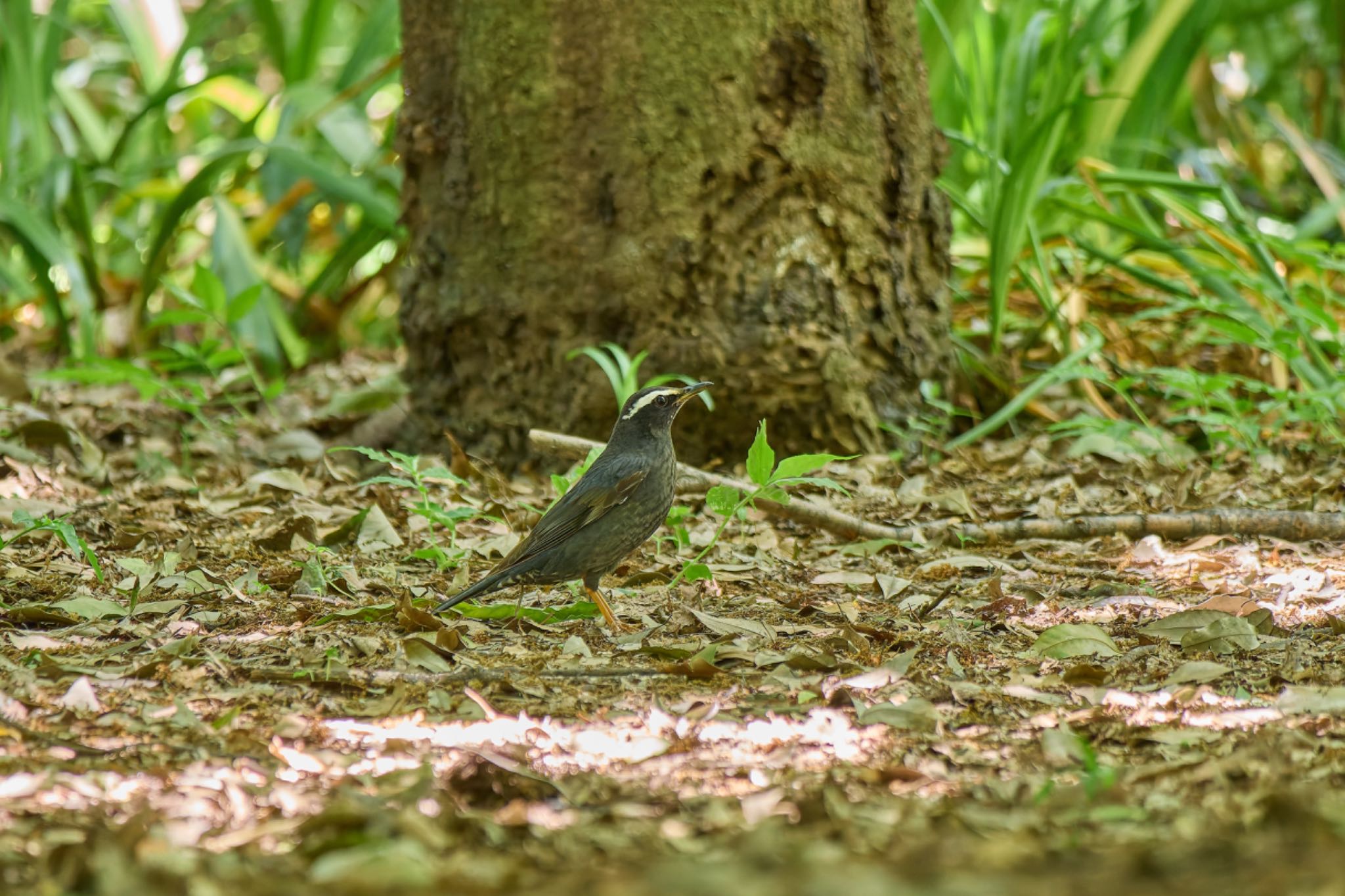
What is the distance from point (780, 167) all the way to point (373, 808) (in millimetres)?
3193

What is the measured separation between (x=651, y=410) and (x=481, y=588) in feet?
2.46

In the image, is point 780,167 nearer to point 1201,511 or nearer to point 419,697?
point 1201,511

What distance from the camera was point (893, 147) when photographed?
4797mm

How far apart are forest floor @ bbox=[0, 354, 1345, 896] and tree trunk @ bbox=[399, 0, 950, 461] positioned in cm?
46

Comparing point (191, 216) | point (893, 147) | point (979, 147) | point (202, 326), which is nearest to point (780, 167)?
point (893, 147)

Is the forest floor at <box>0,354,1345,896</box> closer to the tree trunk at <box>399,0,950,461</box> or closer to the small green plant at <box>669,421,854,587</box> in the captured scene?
the small green plant at <box>669,421,854,587</box>

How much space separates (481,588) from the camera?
3.20 m

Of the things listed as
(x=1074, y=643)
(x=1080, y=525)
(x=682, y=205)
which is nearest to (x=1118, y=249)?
(x=682, y=205)

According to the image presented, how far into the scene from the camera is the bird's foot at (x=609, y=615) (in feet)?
10.5

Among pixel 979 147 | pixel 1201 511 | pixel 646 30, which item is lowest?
pixel 1201 511

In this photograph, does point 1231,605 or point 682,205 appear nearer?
point 1231,605

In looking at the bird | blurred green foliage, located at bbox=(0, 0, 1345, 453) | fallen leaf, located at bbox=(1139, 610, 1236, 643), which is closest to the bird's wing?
the bird

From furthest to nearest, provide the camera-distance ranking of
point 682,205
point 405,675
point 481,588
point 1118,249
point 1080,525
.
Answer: point 1118,249
point 682,205
point 1080,525
point 481,588
point 405,675

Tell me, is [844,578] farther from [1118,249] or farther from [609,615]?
Answer: [1118,249]
